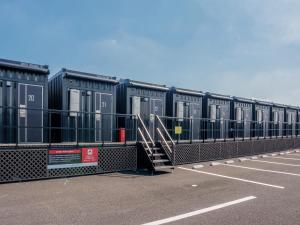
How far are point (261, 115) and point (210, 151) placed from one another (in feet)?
27.9

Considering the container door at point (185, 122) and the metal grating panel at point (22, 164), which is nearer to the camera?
the metal grating panel at point (22, 164)

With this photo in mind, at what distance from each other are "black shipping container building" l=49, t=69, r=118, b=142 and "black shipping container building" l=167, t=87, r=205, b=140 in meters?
3.53

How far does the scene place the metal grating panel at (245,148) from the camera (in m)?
14.9

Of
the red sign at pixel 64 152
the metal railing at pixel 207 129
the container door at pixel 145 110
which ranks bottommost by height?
the red sign at pixel 64 152

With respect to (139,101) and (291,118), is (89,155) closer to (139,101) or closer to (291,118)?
(139,101)

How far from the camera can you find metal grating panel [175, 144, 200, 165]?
1155 centimetres

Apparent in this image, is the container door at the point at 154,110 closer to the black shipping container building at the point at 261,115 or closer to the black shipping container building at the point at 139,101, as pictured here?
the black shipping container building at the point at 139,101

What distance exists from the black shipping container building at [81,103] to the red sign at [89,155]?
114cm

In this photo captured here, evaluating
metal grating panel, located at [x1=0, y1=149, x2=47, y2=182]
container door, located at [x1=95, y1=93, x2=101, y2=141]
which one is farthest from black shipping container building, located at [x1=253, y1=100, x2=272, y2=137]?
metal grating panel, located at [x1=0, y1=149, x2=47, y2=182]

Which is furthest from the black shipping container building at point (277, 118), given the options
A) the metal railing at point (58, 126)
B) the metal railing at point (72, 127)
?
the metal railing at point (58, 126)

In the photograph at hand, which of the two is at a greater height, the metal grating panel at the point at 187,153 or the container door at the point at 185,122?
the container door at the point at 185,122

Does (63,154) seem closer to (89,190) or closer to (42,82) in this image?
(89,190)

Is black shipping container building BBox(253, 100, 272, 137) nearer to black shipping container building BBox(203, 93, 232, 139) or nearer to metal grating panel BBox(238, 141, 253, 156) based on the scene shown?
black shipping container building BBox(203, 93, 232, 139)

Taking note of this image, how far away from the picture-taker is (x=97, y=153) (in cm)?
920
